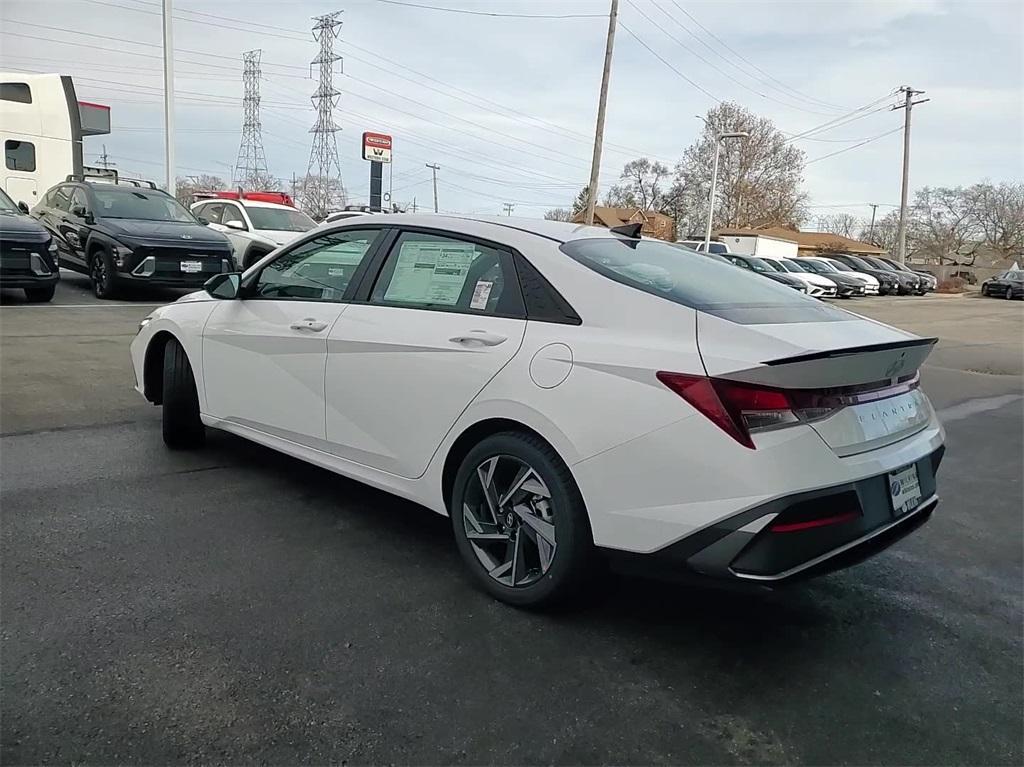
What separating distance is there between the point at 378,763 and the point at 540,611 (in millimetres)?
942

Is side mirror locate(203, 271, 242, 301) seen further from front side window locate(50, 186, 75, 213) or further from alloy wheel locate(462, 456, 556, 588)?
front side window locate(50, 186, 75, 213)

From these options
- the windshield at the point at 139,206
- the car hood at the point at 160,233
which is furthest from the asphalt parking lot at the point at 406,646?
the windshield at the point at 139,206

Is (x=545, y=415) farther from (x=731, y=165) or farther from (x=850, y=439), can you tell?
(x=731, y=165)

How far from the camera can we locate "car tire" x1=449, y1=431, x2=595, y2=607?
105 inches

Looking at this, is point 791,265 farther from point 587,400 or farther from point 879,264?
point 587,400

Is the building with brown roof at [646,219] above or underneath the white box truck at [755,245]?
above

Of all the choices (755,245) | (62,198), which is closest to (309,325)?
(62,198)

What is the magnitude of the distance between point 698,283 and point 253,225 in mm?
11949

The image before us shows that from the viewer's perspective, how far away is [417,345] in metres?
3.18

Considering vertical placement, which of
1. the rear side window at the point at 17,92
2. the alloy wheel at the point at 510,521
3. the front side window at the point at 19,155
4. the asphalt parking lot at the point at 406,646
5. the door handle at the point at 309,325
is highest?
the rear side window at the point at 17,92

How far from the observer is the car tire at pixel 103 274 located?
10.9m

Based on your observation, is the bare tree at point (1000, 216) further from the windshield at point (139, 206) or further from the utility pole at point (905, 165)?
the windshield at point (139, 206)

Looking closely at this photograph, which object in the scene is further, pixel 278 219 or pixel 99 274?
pixel 278 219

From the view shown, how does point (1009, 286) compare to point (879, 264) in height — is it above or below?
below
